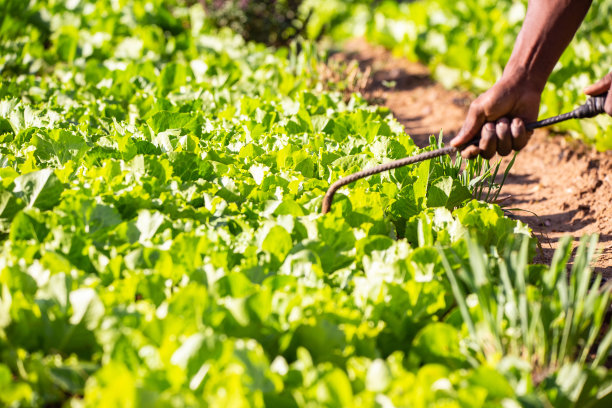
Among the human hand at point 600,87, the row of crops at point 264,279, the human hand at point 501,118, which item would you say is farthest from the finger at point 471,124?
the human hand at point 600,87

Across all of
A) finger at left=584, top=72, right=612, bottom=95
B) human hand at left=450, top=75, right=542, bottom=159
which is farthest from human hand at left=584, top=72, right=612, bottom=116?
human hand at left=450, top=75, right=542, bottom=159

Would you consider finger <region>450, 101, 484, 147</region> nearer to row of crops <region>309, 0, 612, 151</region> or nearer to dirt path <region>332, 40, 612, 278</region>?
dirt path <region>332, 40, 612, 278</region>

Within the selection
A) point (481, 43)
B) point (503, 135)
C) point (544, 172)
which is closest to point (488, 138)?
point (503, 135)

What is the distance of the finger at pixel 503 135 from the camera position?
237 cm

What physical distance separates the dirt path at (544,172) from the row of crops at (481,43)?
16 centimetres

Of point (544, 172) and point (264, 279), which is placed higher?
point (264, 279)

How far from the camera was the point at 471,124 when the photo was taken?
2396 mm

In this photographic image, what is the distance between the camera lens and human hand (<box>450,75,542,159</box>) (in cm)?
238

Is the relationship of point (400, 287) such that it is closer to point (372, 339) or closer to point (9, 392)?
point (372, 339)

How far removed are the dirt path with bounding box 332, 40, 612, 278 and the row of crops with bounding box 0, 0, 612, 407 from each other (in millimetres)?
802

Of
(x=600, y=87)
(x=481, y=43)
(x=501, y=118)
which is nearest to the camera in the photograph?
(x=600, y=87)

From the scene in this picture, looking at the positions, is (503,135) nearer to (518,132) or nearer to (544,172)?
(518,132)

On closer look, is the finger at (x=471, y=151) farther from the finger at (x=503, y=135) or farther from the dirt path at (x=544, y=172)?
the dirt path at (x=544, y=172)

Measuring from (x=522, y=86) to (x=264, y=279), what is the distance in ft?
4.03
